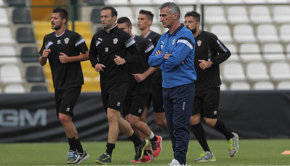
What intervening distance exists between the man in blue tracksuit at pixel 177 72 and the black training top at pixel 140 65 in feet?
7.54

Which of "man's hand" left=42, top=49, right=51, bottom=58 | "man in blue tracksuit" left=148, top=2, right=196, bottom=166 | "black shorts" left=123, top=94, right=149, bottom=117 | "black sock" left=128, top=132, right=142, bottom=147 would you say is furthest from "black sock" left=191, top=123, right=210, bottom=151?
"man's hand" left=42, top=49, right=51, bottom=58

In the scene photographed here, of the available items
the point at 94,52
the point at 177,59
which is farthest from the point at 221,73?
the point at 177,59

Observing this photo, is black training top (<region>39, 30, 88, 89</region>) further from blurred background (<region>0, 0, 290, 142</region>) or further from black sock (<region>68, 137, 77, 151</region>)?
blurred background (<region>0, 0, 290, 142</region>)

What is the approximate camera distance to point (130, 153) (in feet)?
37.1

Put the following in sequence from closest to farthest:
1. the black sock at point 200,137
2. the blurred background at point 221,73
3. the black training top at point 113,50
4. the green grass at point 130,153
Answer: the black training top at point 113,50
the green grass at point 130,153
the black sock at point 200,137
the blurred background at point 221,73

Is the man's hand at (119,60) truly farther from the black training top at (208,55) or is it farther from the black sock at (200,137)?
the black sock at (200,137)

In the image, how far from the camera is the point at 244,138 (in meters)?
14.2

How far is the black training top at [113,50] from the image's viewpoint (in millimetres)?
9180

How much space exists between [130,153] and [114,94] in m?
2.48

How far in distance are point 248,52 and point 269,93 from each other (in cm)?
142

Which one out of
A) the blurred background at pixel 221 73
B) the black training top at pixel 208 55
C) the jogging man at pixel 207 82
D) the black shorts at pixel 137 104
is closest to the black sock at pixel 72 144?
the black shorts at pixel 137 104

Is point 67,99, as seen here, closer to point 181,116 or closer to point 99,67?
point 99,67

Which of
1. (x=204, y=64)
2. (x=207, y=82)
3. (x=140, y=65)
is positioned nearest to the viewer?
(x=204, y=64)

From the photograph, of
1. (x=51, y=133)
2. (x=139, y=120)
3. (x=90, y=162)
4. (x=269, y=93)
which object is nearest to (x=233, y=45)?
(x=269, y=93)
